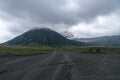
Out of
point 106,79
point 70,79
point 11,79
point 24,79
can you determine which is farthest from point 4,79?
point 106,79

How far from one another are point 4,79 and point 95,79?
685 cm

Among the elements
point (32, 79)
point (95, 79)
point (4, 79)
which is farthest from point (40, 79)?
point (95, 79)

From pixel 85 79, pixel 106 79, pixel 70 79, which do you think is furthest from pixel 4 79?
pixel 106 79

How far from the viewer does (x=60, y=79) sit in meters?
12.2

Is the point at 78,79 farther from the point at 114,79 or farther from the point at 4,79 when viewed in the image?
A: the point at 4,79

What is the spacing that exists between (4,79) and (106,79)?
764 cm

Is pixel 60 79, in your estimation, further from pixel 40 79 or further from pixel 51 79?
pixel 40 79

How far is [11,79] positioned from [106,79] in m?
7.09

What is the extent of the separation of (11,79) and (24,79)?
1.08 m

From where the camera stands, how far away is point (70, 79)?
1223 cm

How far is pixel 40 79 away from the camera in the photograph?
1237 cm

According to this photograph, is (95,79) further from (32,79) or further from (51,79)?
(32,79)

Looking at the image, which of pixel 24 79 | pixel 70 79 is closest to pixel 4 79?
pixel 24 79

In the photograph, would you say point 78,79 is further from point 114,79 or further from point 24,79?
point 24,79
